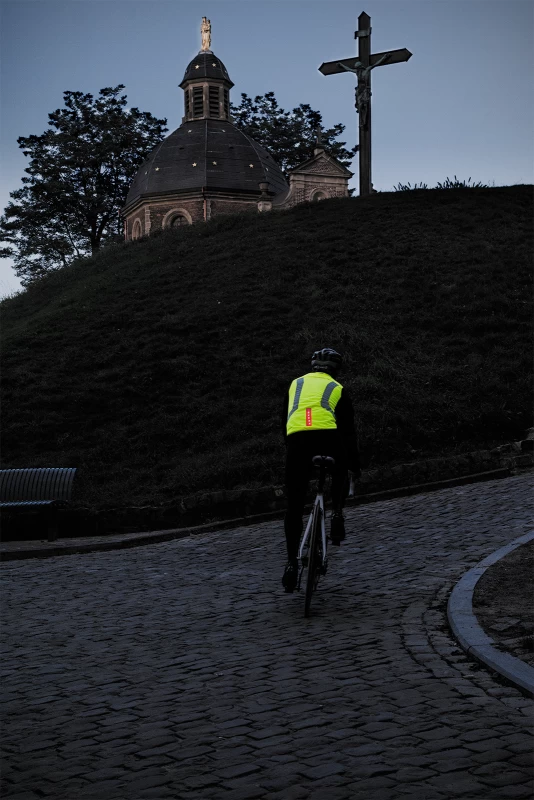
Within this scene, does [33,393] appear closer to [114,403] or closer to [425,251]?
[114,403]

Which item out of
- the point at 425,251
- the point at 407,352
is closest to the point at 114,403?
the point at 407,352

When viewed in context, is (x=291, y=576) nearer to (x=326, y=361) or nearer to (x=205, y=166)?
(x=326, y=361)

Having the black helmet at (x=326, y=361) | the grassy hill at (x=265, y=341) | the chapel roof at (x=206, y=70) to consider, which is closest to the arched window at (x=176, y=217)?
the chapel roof at (x=206, y=70)

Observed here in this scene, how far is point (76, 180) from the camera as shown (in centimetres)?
6431

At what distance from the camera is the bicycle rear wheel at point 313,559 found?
7.54 meters

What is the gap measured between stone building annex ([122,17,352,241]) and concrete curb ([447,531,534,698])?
46.0 meters

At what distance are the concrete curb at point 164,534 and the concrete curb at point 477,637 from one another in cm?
531

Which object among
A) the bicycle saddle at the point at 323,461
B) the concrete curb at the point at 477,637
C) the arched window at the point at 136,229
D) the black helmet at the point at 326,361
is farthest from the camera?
the arched window at the point at 136,229

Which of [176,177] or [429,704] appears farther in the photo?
[176,177]

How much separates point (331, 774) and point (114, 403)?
54.4 ft

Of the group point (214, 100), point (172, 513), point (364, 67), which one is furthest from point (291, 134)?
point (172, 513)

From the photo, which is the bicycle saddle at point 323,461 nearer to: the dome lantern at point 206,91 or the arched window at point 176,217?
the arched window at point 176,217

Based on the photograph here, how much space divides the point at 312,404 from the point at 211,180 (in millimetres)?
50711

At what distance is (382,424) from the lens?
658 inches
